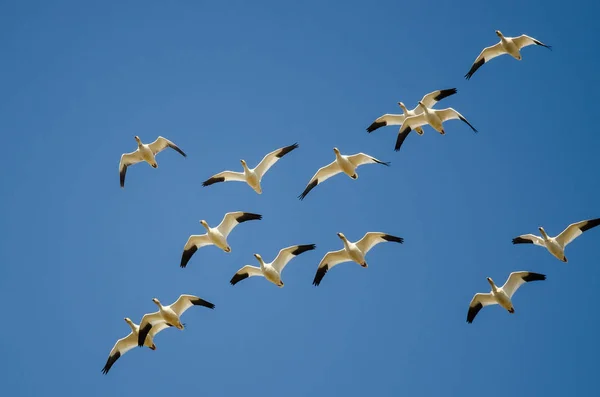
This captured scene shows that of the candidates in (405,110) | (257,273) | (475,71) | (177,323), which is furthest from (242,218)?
(475,71)

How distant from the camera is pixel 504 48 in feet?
72.4

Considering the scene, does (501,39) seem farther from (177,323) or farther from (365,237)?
(177,323)

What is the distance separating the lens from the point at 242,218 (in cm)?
2103

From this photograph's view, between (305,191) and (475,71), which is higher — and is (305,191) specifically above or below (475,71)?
below

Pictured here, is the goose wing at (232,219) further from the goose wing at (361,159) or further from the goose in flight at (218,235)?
the goose wing at (361,159)

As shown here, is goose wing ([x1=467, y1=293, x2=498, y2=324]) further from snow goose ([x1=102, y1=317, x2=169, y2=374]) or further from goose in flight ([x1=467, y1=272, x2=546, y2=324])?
snow goose ([x1=102, y1=317, x2=169, y2=374])

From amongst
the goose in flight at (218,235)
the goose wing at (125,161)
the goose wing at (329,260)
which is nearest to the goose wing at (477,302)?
the goose wing at (329,260)

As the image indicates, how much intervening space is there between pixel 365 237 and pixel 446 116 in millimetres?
4055

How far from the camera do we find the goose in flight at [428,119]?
21.1 metres

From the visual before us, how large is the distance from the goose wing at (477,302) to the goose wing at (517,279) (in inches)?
17.9

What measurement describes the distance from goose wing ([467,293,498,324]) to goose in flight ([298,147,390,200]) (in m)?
4.39

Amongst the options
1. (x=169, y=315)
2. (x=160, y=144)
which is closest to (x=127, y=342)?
(x=169, y=315)

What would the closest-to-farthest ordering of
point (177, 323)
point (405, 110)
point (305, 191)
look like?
point (177, 323), point (305, 191), point (405, 110)

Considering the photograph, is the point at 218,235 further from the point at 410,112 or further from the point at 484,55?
the point at 484,55
